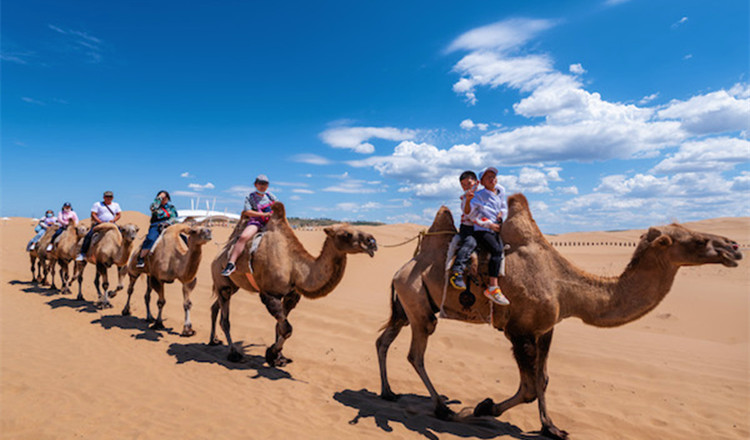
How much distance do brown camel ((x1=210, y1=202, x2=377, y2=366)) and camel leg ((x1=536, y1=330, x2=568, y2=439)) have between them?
2741mm

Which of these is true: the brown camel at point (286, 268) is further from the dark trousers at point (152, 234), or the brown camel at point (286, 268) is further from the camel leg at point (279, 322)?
the dark trousers at point (152, 234)

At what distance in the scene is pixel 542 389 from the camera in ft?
16.5

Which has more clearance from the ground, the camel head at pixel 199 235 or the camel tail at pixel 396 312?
the camel head at pixel 199 235

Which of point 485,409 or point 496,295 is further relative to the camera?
point 485,409

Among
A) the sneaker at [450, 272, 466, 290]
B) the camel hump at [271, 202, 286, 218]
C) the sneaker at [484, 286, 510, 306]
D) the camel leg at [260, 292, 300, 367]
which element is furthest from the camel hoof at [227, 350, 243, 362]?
the sneaker at [484, 286, 510, 306]

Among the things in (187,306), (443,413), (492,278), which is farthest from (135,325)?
(492,278)

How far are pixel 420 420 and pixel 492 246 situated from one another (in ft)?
8.17

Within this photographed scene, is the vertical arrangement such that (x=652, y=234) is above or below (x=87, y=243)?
above

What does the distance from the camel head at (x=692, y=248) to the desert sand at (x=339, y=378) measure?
2.39 metres

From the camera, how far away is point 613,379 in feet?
22.5

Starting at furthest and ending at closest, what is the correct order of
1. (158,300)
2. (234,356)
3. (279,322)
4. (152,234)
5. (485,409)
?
(152,234) < (158,300) < (234,356) < (279,322) < (485,409)

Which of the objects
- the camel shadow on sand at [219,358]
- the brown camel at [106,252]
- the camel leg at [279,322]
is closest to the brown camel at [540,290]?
the camel leg at [279,322]

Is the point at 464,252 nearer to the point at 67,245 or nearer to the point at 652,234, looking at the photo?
the point at 652,234

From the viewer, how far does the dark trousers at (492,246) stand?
485cm
